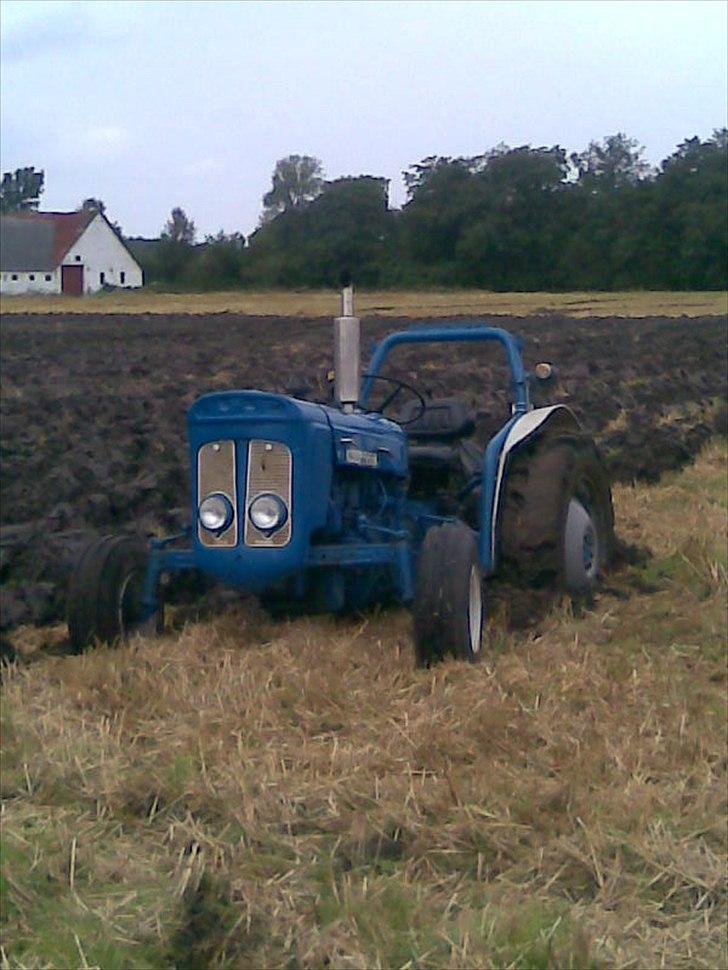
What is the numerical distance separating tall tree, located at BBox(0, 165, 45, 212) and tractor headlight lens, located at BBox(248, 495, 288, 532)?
11720 cm

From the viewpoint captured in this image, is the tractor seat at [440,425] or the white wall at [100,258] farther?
the white wall at [100,258]

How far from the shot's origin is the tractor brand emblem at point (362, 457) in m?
5.79

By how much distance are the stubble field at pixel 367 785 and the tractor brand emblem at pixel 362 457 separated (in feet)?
2.17

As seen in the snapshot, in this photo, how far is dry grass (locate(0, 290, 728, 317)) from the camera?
38281 millimetres

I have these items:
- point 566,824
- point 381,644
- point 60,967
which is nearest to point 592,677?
point 381,644

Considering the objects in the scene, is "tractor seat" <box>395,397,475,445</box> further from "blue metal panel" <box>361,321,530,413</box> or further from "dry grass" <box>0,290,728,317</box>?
"dry grass" <box>0,290,728,317</box>

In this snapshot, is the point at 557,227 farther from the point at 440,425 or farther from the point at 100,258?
the point at 440,425

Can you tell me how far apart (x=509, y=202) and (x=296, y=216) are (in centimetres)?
3980

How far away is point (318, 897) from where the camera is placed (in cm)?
360

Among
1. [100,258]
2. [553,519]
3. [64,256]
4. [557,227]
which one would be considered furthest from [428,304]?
[553,519]

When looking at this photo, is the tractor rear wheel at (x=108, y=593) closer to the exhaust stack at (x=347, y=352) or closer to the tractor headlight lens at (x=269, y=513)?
the tractor headlight lens at (x=269, y=513)

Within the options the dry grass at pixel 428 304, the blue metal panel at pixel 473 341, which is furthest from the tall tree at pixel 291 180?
the blue metal panel at pixel 473 341

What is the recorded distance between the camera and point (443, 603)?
5.36 m

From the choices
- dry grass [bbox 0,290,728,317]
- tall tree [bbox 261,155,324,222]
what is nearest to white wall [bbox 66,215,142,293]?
dry grass [bbox 0,290,728,317]
